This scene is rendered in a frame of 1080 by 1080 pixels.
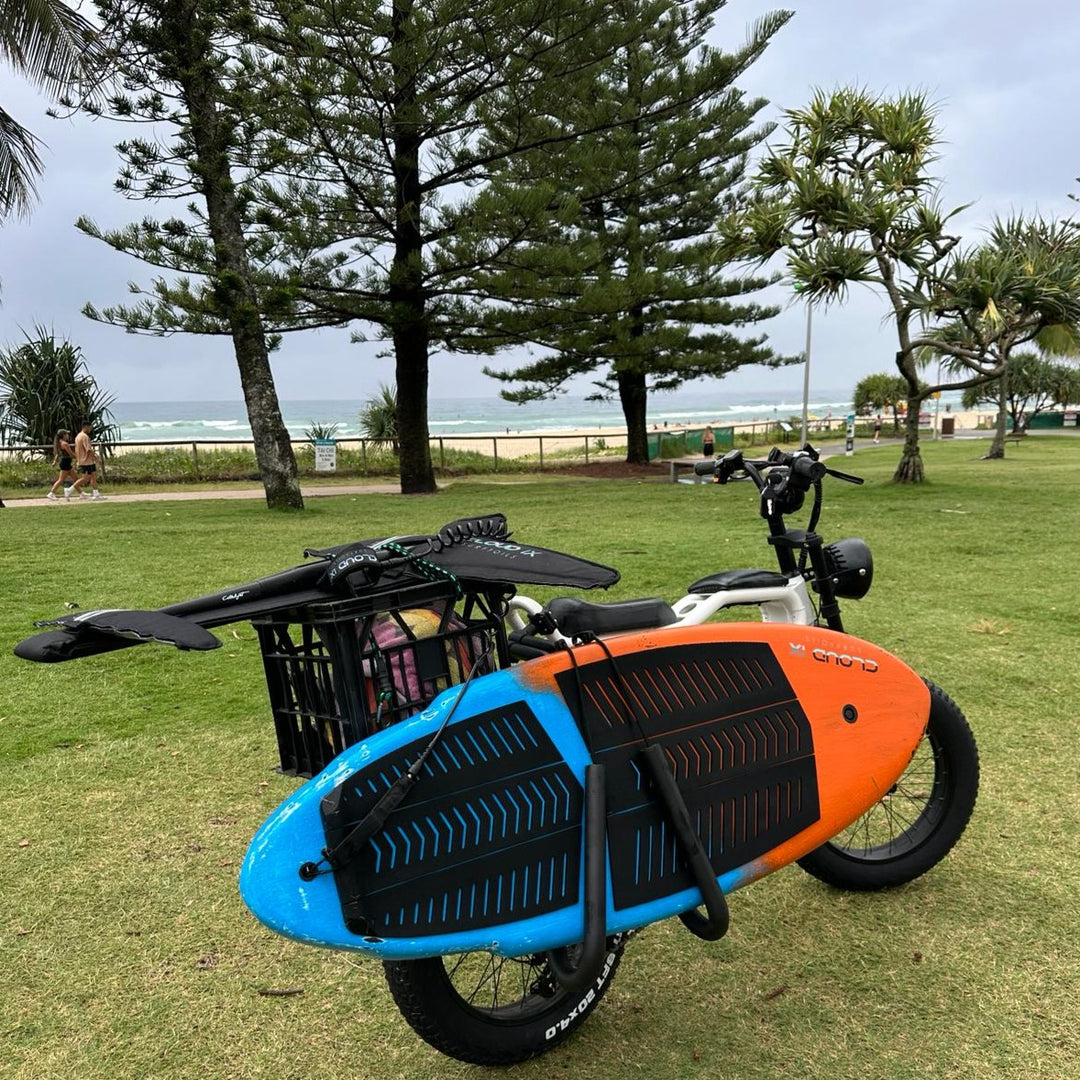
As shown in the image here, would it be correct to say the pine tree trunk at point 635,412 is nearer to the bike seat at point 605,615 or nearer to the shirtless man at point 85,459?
the shirtless man at point 85,459

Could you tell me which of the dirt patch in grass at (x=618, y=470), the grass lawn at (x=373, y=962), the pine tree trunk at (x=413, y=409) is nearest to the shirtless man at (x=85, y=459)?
the pine tree trunk at (x=413, y=409)

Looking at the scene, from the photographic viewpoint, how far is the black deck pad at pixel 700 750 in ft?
5.91

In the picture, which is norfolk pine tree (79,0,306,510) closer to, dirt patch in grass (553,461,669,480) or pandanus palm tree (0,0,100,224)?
pandanus palm tree (0,0,100,224)

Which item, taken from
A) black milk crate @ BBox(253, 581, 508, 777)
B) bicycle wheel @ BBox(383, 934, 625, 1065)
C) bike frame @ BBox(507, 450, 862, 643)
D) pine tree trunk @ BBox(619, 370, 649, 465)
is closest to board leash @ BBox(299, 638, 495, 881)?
black milk crate @ BBox(253, 581, 508, 777)

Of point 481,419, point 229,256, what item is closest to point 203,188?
point 229,256

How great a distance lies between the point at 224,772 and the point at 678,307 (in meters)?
19.4

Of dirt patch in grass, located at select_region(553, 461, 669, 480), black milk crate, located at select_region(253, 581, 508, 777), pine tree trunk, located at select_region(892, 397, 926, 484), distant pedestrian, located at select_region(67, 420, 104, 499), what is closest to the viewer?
black milk crate, located at select_region(253, 581, 508, 777)

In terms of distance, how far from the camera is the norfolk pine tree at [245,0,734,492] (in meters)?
13.4

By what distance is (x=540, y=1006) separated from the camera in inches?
78.2

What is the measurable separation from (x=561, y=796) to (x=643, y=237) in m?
20.9

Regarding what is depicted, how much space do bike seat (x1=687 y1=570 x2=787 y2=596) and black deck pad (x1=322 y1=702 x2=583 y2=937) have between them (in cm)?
73

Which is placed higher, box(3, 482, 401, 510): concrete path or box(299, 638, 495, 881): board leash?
box(299, 638, 495, 881): board leash

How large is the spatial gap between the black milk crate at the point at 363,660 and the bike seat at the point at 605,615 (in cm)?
19

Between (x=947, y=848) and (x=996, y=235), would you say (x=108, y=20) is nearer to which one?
(x=996, y=235)
